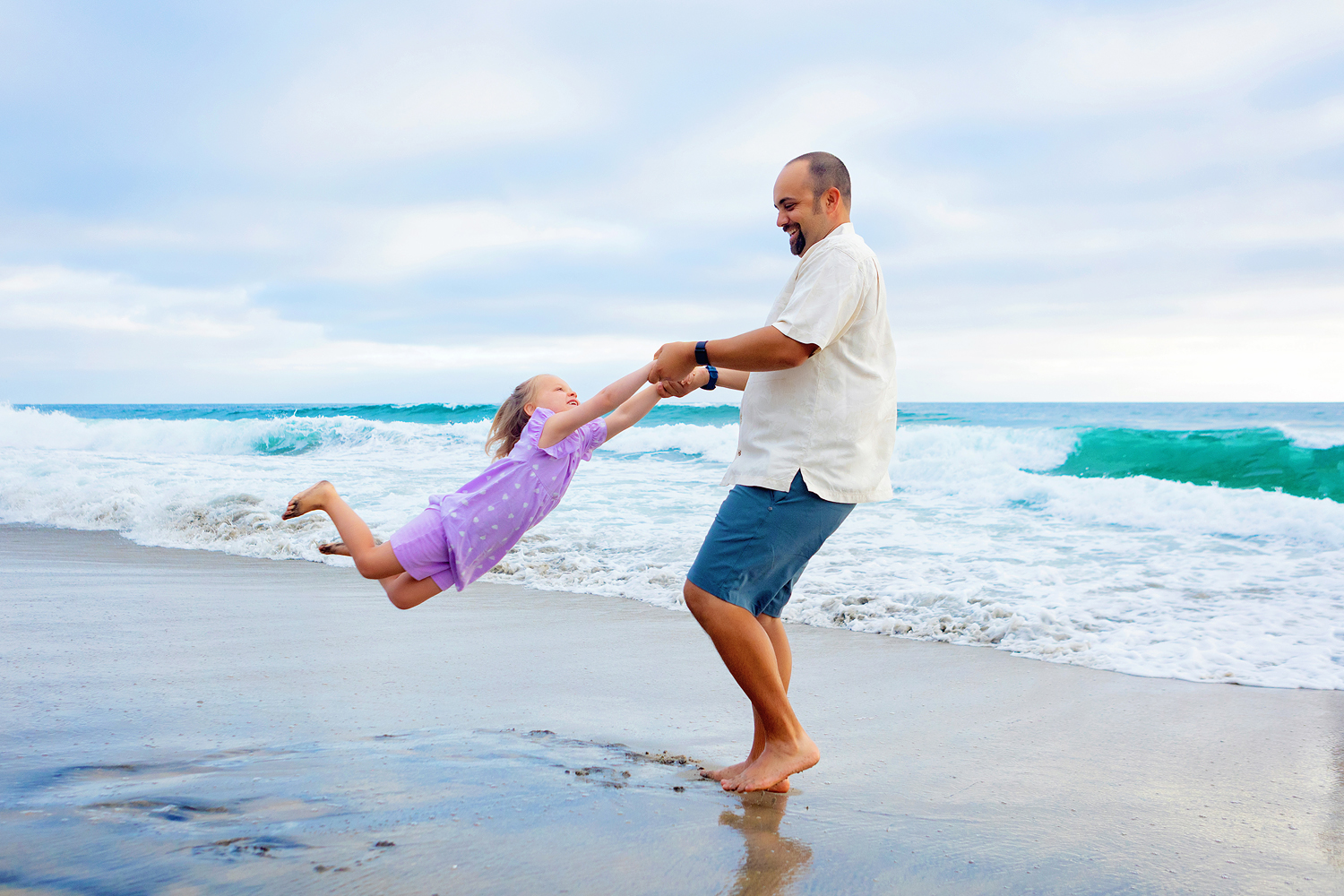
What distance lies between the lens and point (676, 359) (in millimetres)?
2805

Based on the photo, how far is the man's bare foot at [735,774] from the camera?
2.86 metres

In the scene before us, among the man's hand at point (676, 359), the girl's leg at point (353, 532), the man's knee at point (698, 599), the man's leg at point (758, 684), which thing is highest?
the man's hand at point (676, 359)

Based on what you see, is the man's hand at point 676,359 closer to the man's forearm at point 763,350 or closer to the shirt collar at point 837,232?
the man's forearm at point 763,350

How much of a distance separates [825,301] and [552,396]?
4.56 ft

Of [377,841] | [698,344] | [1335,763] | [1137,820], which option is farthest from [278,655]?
[1335,763]

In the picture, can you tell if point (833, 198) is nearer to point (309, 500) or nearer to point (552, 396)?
point (552, 396)

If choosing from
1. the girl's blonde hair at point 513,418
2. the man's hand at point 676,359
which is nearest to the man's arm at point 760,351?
the man's hand at point 676,359

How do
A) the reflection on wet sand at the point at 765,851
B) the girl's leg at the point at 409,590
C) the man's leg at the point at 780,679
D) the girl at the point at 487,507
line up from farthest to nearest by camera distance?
the girl's leg at the point at 409,590 < the girl at the point at 487,507 < the man's leg at the point at 780,679 < the reflection on wet sand at the point at 765,851

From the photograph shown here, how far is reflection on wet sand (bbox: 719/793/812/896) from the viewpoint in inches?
86.1

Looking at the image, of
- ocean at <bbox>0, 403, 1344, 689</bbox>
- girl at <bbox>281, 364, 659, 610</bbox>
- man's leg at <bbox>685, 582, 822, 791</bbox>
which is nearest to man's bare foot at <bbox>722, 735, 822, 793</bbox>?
man's leg at <bbox>685, 582, 822, 791</bbox>

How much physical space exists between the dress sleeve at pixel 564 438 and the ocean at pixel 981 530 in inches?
117

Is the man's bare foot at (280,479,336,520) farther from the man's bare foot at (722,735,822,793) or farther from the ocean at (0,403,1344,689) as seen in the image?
the ocean at (0,403,1344,689)

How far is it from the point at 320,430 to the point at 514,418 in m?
25.3

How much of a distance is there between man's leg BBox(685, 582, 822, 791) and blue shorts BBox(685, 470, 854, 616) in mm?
55
